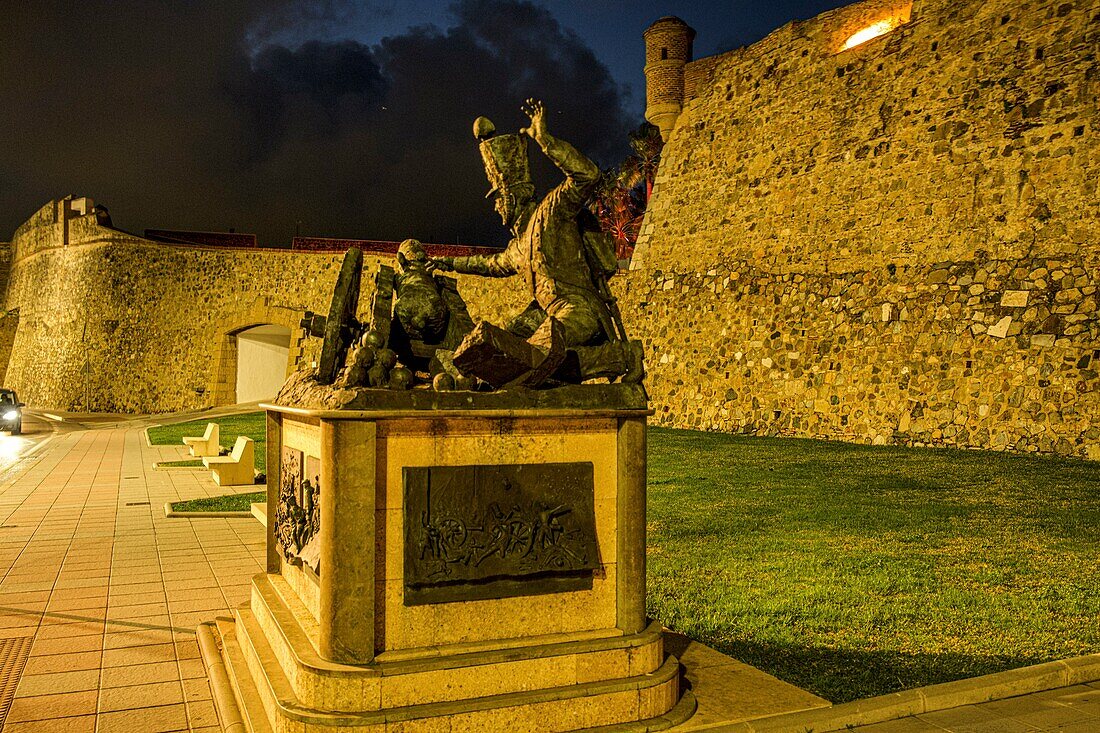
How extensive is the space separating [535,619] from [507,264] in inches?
Result: 63.9

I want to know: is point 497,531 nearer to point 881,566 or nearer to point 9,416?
point 881,566

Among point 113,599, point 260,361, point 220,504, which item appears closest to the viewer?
point 113,599

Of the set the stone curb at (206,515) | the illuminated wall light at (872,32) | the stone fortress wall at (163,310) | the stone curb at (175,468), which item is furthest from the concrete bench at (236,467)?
the stone fortress wall at (163,310)

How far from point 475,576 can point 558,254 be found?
1397 mm

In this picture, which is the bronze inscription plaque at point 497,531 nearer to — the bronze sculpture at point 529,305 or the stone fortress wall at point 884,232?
the bronze sculpture at point 529,305

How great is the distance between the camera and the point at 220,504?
8.67m

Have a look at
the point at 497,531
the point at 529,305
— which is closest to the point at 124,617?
the point at 497,531

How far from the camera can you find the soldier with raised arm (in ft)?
10.9

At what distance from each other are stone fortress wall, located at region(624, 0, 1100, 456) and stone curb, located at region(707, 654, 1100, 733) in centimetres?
760

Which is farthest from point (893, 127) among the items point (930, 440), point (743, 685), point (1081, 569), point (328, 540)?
point (328, 540)

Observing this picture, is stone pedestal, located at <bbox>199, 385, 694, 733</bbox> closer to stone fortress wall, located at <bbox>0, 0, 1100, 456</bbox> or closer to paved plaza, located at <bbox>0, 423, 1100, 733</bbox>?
paved plaza, located at <bbox>0, 423, 1100, 733</bbox>

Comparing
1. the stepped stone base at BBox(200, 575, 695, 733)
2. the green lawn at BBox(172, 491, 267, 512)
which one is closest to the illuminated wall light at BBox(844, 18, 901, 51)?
the green lawn at BBox(172, 491, 267, 512)

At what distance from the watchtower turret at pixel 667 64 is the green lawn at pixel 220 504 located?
1183 centimetres

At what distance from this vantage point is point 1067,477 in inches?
342
